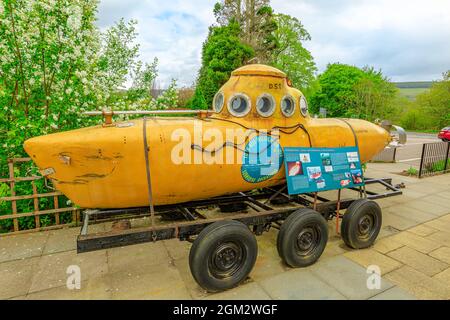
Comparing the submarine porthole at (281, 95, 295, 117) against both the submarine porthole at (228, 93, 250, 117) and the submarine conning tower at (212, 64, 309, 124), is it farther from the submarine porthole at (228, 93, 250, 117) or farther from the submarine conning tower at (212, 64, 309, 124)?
the submarine porthole at (228, 93, 250, 117)

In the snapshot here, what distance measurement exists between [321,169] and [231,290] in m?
2.41

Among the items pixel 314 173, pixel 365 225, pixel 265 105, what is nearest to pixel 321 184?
pixel 314 173

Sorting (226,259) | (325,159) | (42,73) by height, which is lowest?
(226,259)

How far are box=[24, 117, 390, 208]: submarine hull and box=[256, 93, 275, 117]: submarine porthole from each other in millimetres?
151

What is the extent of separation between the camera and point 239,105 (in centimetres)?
460

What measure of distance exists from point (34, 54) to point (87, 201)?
3.53 meters

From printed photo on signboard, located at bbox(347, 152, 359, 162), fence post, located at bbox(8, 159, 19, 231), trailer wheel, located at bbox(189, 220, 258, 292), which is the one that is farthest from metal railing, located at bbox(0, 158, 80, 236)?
printed photo on signboard, located at bbox(347, 152, 359, 162)

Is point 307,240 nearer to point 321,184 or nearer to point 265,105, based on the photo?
point 321,184

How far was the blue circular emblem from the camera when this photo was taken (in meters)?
4.31

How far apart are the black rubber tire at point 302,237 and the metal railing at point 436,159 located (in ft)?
29.5

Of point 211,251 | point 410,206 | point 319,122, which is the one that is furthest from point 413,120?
point 211,251

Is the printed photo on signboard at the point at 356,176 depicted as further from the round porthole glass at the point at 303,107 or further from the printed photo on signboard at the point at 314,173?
the round porthole glass at the point at 303,107
